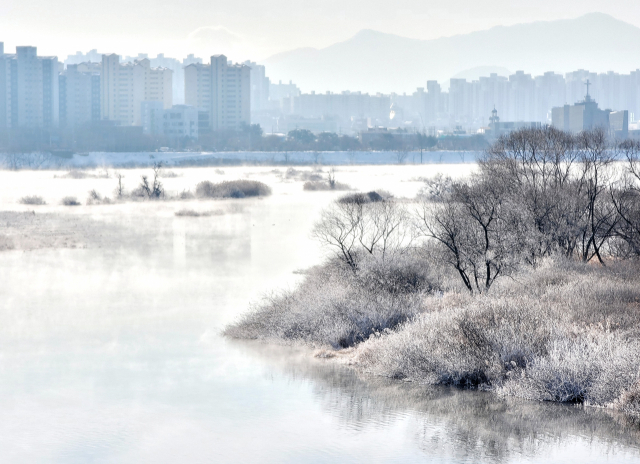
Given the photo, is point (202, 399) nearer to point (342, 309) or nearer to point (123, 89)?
point (342, 309)

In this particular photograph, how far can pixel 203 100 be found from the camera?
181 meters

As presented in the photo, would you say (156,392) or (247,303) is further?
(247,303)

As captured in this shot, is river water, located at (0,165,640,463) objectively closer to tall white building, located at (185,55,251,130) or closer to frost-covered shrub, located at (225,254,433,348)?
frost-covered shrub, located at (225,254,433,348)

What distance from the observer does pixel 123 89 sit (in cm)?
16750

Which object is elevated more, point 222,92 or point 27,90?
point 222,92

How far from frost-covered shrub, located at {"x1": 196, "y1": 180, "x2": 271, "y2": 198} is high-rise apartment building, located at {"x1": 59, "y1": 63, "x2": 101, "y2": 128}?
9346 cm

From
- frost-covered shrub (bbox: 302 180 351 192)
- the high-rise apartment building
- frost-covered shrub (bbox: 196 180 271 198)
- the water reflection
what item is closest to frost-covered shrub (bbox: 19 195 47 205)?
frost-covered shrub (bbox: 196 180 271 198)

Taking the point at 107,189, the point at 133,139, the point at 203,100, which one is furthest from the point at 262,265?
the point at 203,100

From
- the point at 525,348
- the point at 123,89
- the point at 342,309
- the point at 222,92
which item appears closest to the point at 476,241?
the point at 342,309

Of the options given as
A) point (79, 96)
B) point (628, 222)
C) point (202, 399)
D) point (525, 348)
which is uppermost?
point (79, 96)

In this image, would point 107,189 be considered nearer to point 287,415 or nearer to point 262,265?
point 262,265

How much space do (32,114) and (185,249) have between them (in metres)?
119

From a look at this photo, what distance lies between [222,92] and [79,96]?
101 ft

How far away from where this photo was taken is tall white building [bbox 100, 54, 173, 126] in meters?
164
